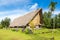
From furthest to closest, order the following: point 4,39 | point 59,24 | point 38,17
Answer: point 59,24 → point 38,17 → point 4,39

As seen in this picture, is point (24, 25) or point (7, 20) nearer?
point (24, 25)

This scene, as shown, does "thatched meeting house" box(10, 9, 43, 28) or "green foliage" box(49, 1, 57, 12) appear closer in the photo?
"green foliage" box(49, 1, 57, 12)

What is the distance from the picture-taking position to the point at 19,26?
61312mm

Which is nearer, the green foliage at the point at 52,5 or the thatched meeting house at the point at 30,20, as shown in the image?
the green foliage at the point at 52,5

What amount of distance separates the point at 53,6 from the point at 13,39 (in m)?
35.9

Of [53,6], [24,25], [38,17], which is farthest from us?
[38,17]

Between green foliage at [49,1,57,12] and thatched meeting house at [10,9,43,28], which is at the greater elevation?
green foliage at [49,1,57,12]

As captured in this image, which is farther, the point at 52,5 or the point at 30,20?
the point at 30,20

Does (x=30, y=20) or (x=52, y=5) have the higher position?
(x=52, y=5)

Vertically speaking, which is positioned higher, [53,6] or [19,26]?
[53,6]

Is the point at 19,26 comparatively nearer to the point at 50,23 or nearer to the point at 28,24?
the point at 28,24

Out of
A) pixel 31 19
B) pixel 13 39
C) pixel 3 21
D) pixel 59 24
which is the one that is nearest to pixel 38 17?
pixel 31 19

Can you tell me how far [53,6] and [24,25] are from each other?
41.6ft

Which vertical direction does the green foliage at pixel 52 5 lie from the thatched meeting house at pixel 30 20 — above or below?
above
